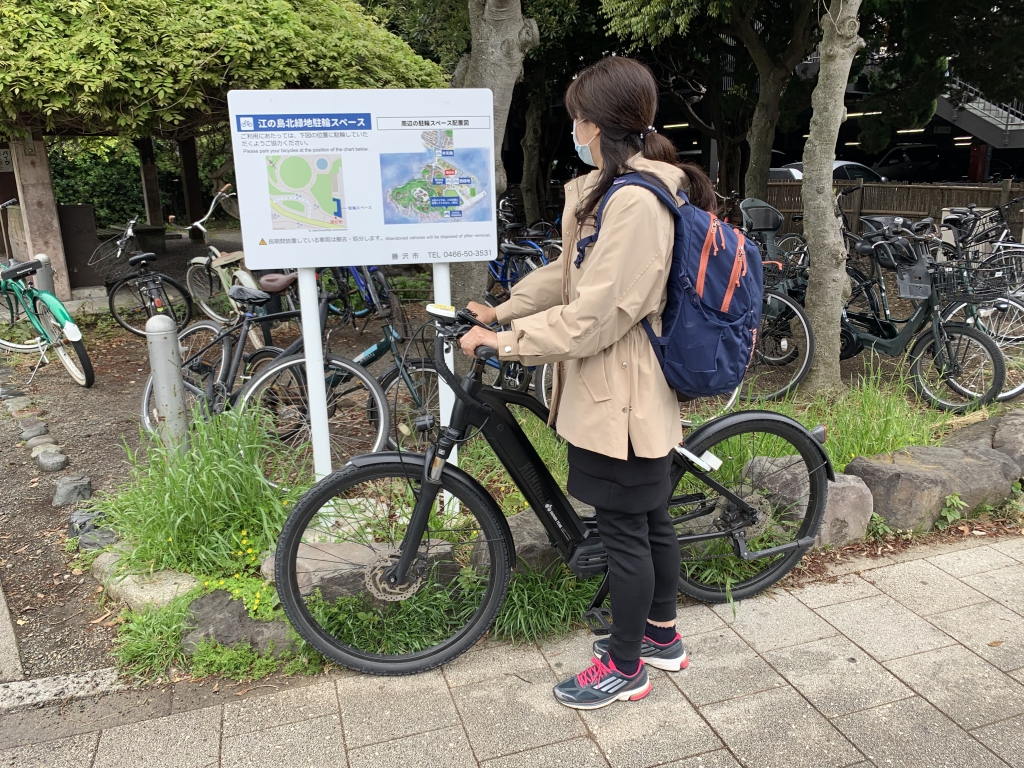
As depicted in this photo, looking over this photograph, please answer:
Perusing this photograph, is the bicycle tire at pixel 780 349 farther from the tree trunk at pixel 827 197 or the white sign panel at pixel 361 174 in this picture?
the white sign panel at pixel 361 174

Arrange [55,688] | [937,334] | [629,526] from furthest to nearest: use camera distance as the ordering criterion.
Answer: [937,334] → [55,688] → [629,526]

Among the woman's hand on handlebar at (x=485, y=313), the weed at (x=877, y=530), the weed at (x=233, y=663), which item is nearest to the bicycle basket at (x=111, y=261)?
the weed at (x=233, y=663)

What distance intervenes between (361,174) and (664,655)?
2121 millimetres

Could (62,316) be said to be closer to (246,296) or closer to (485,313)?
(246,296)

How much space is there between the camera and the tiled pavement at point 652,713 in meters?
2.37

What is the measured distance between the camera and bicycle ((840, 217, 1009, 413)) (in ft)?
16.5

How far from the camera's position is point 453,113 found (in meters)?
3.15

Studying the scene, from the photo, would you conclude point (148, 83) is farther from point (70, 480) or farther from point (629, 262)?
point (629, 262)

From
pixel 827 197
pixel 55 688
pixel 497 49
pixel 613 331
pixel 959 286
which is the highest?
pixel 497 49

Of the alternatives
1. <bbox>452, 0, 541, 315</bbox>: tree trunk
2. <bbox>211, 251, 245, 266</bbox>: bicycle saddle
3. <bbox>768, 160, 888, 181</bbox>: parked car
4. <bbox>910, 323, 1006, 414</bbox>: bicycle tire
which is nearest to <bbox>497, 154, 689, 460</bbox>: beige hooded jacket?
<bbox>452, 0, 541, 315</bbox>: tree trunk

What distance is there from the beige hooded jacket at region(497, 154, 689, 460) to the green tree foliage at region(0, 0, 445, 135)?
211 inches

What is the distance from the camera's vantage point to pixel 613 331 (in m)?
2.17

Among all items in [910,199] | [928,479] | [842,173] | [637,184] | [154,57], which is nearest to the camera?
[637,184]

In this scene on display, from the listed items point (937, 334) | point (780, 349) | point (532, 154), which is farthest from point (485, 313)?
point (532, 154)
